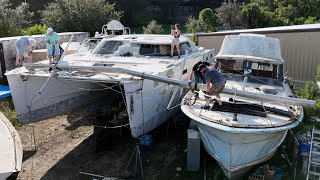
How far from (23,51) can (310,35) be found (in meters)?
9.59

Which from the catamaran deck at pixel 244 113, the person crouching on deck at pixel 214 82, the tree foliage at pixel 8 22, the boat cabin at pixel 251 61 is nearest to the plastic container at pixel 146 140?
the catamaran deck at pixel 244 113

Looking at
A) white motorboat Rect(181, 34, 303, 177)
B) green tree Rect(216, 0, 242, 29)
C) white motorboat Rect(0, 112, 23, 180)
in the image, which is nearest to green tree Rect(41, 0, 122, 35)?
white motorboat Rect(0, 112, 23, 180)

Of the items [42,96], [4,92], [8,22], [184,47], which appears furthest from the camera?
[8,22]

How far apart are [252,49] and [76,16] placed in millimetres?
15853

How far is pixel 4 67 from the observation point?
13281mm

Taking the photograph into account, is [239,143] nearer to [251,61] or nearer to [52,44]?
[251,61]

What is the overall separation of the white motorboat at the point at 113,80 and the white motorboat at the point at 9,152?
865mm

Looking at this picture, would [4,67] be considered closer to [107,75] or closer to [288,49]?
[107,75]

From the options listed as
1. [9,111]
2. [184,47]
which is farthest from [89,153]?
[184,47]

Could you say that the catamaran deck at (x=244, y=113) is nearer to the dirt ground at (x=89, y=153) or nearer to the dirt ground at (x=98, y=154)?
the dirt ground at (x=98, y=154)

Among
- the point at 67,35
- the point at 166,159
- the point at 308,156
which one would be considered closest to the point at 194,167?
the point at 166,159

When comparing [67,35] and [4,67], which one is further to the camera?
[67,35]

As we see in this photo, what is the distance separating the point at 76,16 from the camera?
75.7ft

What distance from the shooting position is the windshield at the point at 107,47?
1069cm
